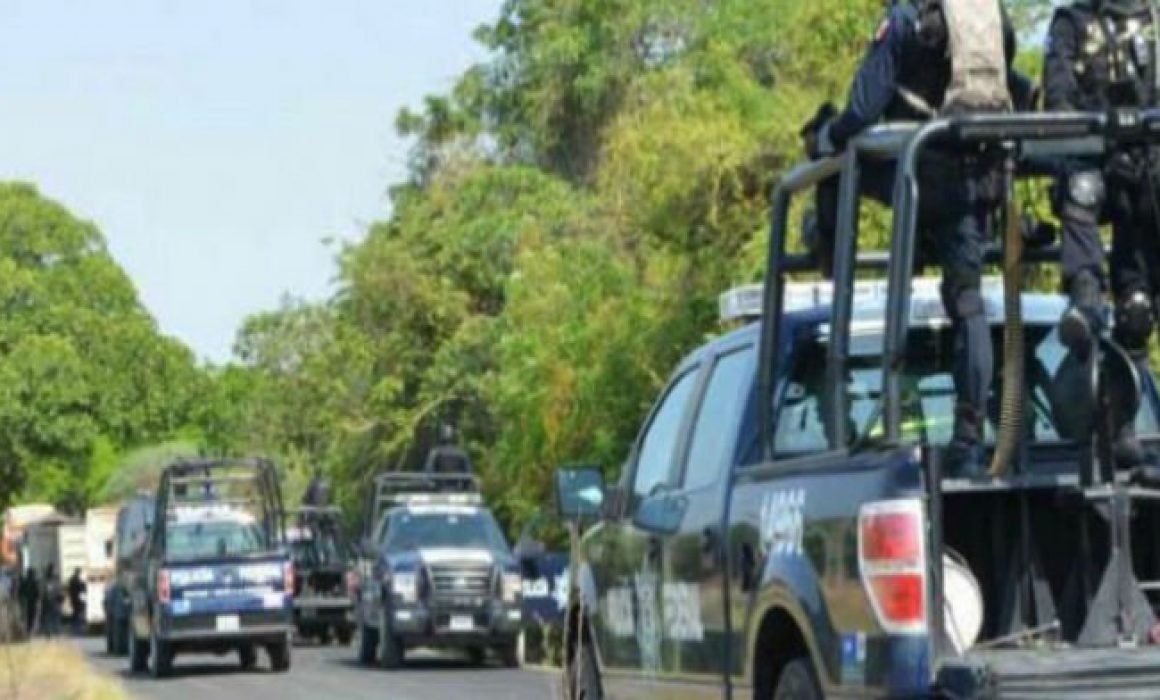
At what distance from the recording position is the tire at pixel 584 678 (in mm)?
13695

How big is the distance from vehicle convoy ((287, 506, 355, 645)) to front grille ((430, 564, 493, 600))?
11.6 m

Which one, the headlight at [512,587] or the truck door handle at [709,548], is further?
the headlight at [512,587]

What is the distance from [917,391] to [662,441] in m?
1.82

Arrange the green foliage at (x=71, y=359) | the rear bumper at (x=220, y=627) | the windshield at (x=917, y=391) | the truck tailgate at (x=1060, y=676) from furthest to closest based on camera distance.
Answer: the green foliage at (x=71, y=359) < the rear bumper at (x=220, y=627) < the windshield at (x=917, y=391) < the truck tailgate at (x=1060, y=676)

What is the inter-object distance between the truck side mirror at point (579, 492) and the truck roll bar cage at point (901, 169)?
3338 mm

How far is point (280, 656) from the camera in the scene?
115ft

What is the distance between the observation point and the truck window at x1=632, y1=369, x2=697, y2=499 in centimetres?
1223

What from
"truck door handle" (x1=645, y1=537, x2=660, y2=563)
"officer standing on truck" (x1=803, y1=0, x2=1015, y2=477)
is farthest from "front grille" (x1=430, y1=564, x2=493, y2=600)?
"officer standing on truck" (x1=803, y1=0, x2=1015, y2=477)

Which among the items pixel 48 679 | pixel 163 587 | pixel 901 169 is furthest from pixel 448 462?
pixel 901 169

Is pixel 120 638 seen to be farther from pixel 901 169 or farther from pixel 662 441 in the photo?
pixel 901 169

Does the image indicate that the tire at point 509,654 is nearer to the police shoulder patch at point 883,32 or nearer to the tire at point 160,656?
the tire at point 160,656

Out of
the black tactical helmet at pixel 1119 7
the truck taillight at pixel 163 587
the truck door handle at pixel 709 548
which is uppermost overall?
the black tactical helmet at pixel 1119 7

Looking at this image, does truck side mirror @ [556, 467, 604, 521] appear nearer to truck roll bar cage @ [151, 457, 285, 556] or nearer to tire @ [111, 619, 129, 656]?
truck roll bar cage @ [151, 457, 285, 556]

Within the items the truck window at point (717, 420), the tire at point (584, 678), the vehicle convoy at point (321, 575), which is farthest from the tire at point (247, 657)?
the truck window at point (717, 420)
